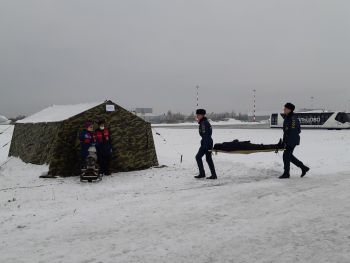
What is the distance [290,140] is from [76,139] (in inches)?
230

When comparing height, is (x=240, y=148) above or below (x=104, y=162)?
above

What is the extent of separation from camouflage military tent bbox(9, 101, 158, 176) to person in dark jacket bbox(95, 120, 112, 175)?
0.48 m

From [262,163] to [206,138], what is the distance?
130 inches

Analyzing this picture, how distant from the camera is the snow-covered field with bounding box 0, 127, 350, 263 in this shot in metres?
4.45

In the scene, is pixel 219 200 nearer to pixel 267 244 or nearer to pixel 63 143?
pixel 267 244

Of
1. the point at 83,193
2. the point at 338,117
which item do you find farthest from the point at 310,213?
the point at 338,117

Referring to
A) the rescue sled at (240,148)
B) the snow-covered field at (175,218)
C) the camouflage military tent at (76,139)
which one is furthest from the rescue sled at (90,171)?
the rescue sled at (240,148)

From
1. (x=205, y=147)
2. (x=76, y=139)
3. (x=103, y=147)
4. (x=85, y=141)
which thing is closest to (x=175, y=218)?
(x=205, y=147)

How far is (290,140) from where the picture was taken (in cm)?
960

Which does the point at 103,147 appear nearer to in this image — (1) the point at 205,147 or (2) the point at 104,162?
(2) the point at 104,162

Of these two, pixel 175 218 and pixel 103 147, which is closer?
pixel 175 218

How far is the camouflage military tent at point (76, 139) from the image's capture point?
32.5 feet

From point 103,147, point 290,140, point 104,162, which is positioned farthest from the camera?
point 104,162

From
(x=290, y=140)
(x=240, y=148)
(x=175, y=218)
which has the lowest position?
(x=175, y=218)
